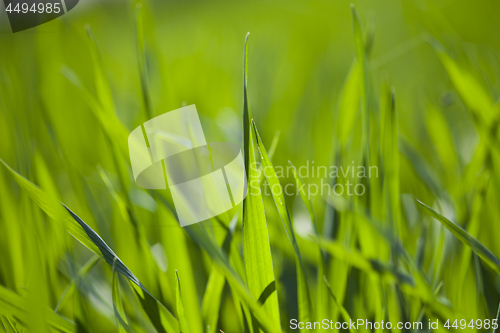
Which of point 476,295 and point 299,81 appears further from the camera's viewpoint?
point 299,81

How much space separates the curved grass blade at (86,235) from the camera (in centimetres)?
20

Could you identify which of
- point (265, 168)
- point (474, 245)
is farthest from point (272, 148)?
point (474, 245)

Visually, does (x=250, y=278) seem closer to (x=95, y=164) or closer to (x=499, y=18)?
(x=95, y=164)

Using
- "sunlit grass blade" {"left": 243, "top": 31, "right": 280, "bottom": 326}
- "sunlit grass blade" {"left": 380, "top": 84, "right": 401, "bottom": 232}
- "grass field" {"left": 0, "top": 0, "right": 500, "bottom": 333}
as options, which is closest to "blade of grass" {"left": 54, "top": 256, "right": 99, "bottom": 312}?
"grass field" {"left": 0, "top": 0, "right": 500, "bottom": 333}

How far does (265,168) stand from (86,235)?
127mm

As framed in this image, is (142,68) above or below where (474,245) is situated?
above

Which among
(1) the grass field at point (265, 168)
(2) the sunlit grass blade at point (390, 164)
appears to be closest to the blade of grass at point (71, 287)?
(1) the grass field at point (265, 168)

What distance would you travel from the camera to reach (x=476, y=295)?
0.22 metres

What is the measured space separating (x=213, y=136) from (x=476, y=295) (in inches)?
9.2

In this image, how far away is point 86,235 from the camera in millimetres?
201

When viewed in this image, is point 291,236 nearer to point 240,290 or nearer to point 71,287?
point 240,290

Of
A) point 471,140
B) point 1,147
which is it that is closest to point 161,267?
point 1,147

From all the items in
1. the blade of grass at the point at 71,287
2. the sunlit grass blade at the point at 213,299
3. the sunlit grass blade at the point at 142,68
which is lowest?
the sunlit grass blade at the point at 213,299

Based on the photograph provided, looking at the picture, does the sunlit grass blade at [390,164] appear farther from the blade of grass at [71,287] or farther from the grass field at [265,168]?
the blade of grass at [71,287]
